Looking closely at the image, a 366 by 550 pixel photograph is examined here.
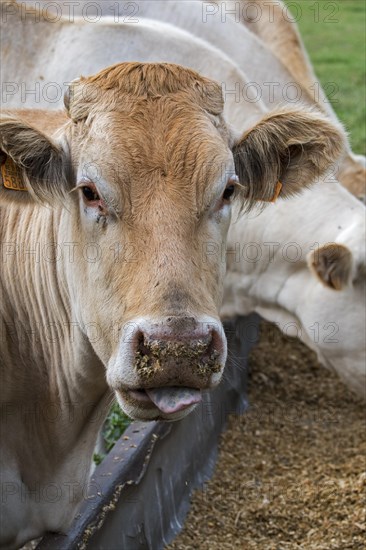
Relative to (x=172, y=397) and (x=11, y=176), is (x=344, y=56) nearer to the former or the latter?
(x=11, y=176)

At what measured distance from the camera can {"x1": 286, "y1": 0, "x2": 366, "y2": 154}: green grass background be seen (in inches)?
467

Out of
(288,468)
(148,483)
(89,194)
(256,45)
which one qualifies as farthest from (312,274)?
(89,194)

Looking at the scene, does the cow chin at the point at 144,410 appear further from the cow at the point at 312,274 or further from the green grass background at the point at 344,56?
the green grass background at the point at 344,56

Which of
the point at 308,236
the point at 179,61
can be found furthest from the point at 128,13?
the point at 308,236

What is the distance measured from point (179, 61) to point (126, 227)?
126 inches

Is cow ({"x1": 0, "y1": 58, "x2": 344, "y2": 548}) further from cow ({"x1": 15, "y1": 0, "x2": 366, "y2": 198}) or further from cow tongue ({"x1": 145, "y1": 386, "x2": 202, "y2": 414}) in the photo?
cow ({"x1": 15, "y1": 0, "x2": 366, "y2": 198})

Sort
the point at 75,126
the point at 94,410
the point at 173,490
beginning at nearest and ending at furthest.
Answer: the point at 75,126, the point at 94,410, the point at 173,490

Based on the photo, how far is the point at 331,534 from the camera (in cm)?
462

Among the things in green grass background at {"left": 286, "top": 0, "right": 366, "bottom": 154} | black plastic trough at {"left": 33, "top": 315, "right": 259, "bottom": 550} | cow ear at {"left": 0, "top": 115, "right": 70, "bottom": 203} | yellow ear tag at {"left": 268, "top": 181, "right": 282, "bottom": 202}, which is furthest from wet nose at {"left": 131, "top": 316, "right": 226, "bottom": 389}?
green grass background at {"left": 286, "top": 0, "right": 366, "bottom": 154}

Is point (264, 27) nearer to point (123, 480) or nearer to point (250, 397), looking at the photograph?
point (250, 397)

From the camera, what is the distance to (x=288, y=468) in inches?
215

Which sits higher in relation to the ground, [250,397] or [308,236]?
[308,236]

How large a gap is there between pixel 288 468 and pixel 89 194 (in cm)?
276

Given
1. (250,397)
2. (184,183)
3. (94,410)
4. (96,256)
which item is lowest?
(250,397)
